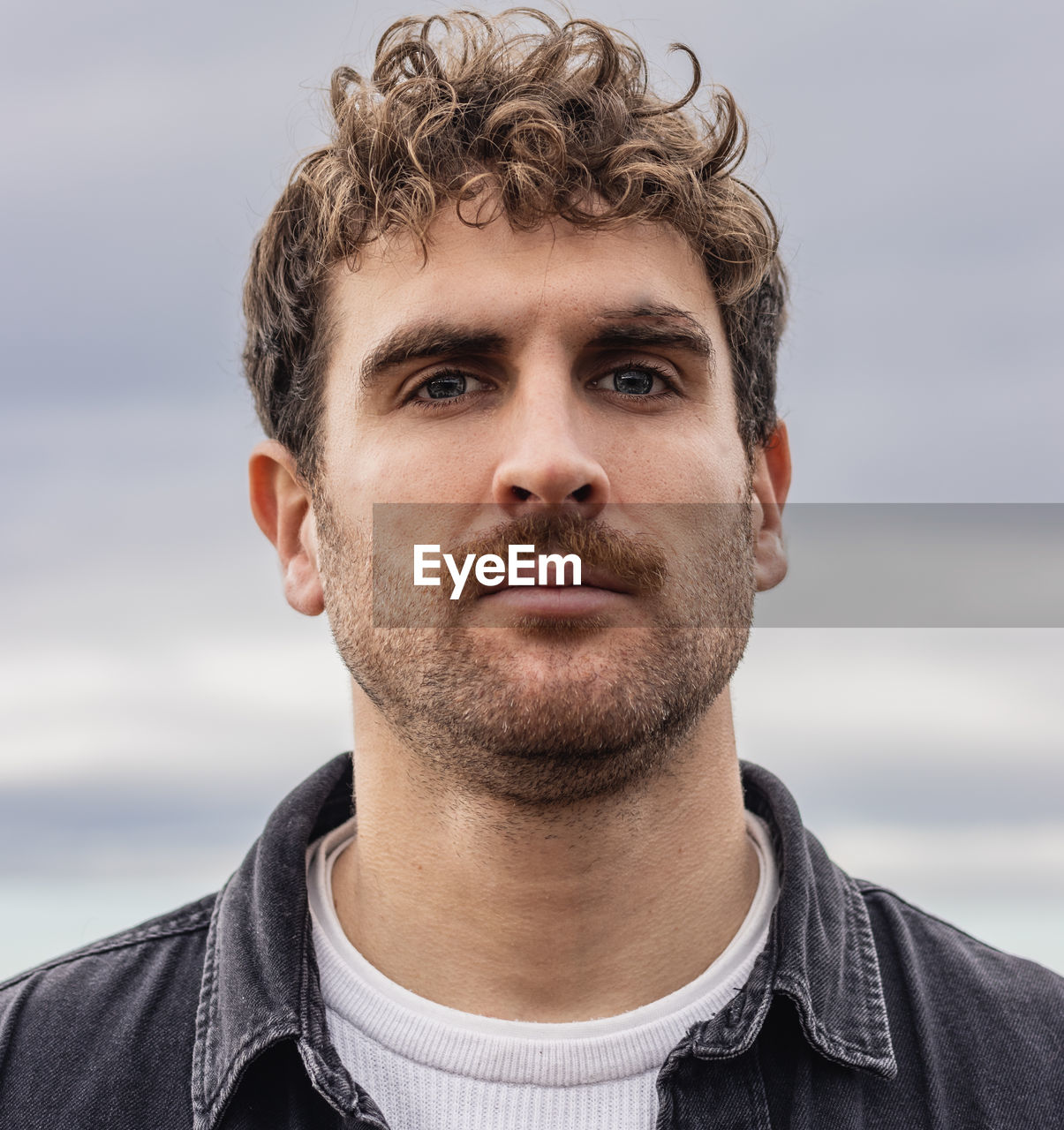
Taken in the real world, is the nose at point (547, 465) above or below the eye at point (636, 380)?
below

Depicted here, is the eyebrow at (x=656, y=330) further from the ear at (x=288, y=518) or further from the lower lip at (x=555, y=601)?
the ear at (x=288, y=518)

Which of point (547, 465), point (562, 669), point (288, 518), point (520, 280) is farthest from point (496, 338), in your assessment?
point (288, 518)

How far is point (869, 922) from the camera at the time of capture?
4.50 metres

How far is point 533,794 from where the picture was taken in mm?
4105

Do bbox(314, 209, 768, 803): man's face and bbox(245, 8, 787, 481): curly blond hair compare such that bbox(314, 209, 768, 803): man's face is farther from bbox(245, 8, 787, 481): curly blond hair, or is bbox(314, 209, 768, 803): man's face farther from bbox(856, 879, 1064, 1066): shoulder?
bbox(856, 879, 1064, 1066): shoulder

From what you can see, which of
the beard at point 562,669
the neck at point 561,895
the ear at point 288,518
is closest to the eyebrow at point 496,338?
the beard at point 562,669

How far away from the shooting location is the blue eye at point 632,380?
4355mm

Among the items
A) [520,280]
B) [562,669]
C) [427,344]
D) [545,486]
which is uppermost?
[520,280]

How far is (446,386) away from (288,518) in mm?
1158

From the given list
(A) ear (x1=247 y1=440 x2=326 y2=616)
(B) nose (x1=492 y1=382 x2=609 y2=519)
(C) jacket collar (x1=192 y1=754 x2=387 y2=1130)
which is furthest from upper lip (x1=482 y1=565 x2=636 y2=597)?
(C) jacket collar (x1=192 y1=754 x2=387 y2=1130)

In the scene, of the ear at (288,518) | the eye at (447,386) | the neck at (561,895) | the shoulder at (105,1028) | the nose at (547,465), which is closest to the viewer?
the nose at (547,465)

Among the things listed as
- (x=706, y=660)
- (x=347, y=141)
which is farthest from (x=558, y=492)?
(x=347, y=141)

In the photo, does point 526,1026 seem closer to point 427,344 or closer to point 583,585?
point 583,585

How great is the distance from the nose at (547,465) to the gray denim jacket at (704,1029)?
157 centimetres
